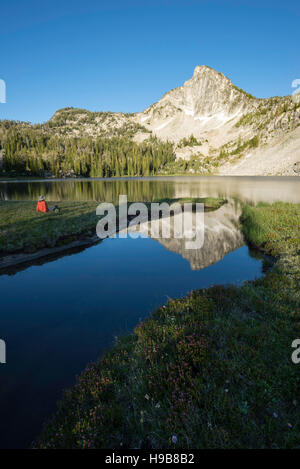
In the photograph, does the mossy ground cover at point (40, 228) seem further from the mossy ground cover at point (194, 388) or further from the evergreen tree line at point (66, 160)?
the evergreen tree line at point (66, 160)

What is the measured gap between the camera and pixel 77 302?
35.0ft

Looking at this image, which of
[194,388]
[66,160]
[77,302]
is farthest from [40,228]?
[66,160]

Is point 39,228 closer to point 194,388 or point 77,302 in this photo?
point 77,302

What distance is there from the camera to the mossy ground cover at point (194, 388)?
3980 millimetres

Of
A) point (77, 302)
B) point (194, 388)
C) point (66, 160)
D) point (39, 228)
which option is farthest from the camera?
point (66, 160)

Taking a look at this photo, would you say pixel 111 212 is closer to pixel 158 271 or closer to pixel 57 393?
pixel 158 271

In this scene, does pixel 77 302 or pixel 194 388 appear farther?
pixel 77 302

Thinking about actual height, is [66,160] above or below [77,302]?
above

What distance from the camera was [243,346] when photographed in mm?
5902

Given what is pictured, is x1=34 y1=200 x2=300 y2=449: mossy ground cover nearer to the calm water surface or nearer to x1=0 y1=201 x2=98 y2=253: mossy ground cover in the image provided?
the calm water surface

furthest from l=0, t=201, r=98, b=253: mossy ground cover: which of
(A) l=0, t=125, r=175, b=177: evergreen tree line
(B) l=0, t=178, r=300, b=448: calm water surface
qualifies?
(A) l=0, t=125, r=175, b=177: evergreen tree line

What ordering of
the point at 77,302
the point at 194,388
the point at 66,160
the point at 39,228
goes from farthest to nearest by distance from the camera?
1. the point at 66,160
2. the point at 39,228
3. the point at 77,302
4. the point at 194,388

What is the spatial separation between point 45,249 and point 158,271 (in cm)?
966

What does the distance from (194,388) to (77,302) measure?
7.56 m
